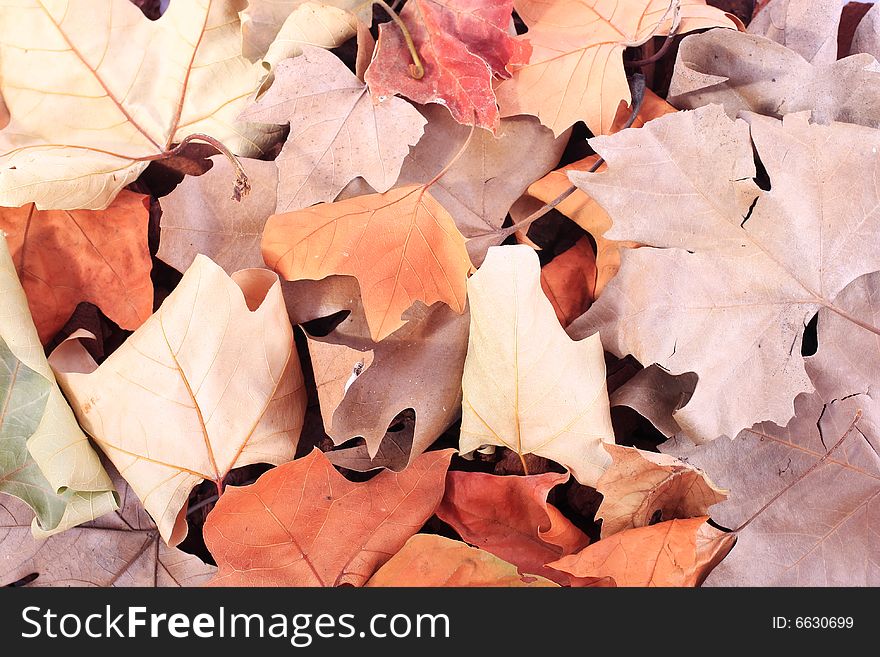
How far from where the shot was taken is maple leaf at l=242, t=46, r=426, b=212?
734 mm

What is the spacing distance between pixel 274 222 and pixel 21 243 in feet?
0.87

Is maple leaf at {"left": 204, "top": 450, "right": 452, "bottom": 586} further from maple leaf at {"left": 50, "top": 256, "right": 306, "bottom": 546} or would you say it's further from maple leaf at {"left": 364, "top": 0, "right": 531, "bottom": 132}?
maple leaf at {"left": 364, "top": 0, "right": 531, "bottom": 132}

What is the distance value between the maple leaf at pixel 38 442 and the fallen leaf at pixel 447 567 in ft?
0.97

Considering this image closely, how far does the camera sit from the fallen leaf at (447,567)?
2.22 feet

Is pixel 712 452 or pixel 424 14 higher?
pixel 424 14

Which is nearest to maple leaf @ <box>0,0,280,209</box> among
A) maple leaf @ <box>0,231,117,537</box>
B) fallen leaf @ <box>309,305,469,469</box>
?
maple leaf @ <box>0,231,117,537</box>

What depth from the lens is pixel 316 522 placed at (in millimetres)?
697

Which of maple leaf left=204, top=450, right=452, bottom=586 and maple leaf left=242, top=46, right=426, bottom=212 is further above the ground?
maple leaf left=242, top=46, right=426, bottom=212

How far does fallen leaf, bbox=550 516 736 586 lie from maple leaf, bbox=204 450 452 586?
149 mm

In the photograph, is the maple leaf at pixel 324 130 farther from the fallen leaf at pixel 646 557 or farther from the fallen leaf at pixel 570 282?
the fallen leaf at pixel 646 557

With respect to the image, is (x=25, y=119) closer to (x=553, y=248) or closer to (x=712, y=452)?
(x=553, y=248)

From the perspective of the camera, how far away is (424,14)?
74 cm

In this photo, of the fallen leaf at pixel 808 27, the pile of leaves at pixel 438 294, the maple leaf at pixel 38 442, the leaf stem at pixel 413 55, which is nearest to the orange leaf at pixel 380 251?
the pile of leaves at pixel 438 294
